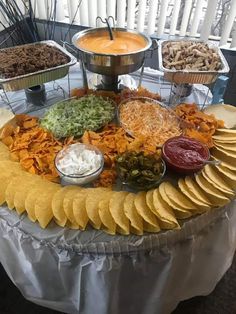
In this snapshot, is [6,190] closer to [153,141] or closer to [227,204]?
[153,141]

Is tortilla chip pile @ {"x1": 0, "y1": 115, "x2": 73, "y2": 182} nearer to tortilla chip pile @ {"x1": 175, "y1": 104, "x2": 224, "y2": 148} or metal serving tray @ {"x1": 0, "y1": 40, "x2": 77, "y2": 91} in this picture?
metal serving tray @ {"x1": 0, "y1": 40, "x2": 77, "y2": 91}

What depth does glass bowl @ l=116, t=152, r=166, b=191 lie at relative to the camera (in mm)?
843

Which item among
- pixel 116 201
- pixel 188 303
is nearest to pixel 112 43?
pixel 116 201

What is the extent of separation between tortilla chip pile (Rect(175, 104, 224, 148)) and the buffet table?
250mm

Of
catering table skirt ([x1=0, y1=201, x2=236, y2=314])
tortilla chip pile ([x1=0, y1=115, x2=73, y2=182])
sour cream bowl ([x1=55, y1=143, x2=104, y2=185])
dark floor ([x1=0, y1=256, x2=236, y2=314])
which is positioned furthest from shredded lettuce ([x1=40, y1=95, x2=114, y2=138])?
dark floor ([x1=0, y1=256, x2=236, y2=314])

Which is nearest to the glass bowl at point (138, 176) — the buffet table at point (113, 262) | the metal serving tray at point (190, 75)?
the buffet table at point (113, 262)

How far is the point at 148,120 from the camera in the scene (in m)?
1.08

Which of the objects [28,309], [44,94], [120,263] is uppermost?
[44,94]

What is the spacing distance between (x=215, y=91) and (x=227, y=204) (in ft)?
2.16

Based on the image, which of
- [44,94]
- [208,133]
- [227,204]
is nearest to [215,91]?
[208,133]

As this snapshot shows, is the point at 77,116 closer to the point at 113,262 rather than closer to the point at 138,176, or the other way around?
the point at 138,176

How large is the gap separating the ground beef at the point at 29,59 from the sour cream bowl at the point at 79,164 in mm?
Answer: 398

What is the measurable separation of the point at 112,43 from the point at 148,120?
391mm

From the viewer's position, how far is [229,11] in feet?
5.87
